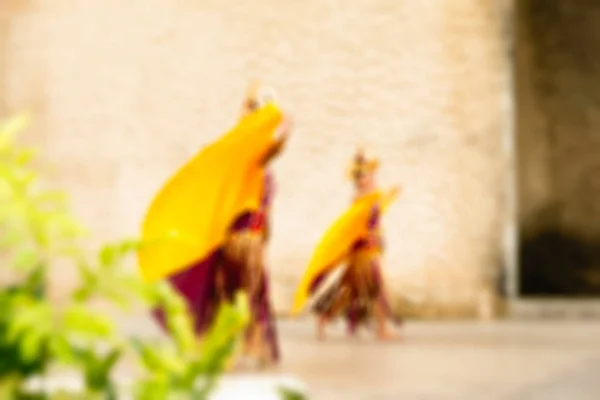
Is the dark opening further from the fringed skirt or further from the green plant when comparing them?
the green plant

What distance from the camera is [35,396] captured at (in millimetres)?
135

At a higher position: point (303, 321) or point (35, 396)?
point (35, 396)

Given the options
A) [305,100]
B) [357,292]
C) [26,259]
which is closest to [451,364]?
[357,292]

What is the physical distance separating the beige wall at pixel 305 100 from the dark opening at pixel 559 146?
0.11 meters

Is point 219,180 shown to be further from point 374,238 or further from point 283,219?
point 283,219

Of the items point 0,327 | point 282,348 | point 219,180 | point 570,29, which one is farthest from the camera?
point 570,29

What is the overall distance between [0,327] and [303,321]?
72.2 inches

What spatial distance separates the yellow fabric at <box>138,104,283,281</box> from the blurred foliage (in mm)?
872

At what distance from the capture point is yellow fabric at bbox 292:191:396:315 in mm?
1431

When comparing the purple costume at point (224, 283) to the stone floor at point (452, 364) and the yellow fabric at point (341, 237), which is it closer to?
the stone floor at point (452, 364)

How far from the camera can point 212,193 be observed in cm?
104

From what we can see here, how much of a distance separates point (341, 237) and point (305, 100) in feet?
2.27

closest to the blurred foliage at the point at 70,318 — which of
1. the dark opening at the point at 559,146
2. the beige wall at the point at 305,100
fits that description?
the beige wall at the point at 305,100

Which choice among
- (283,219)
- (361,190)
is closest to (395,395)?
(361,190)
